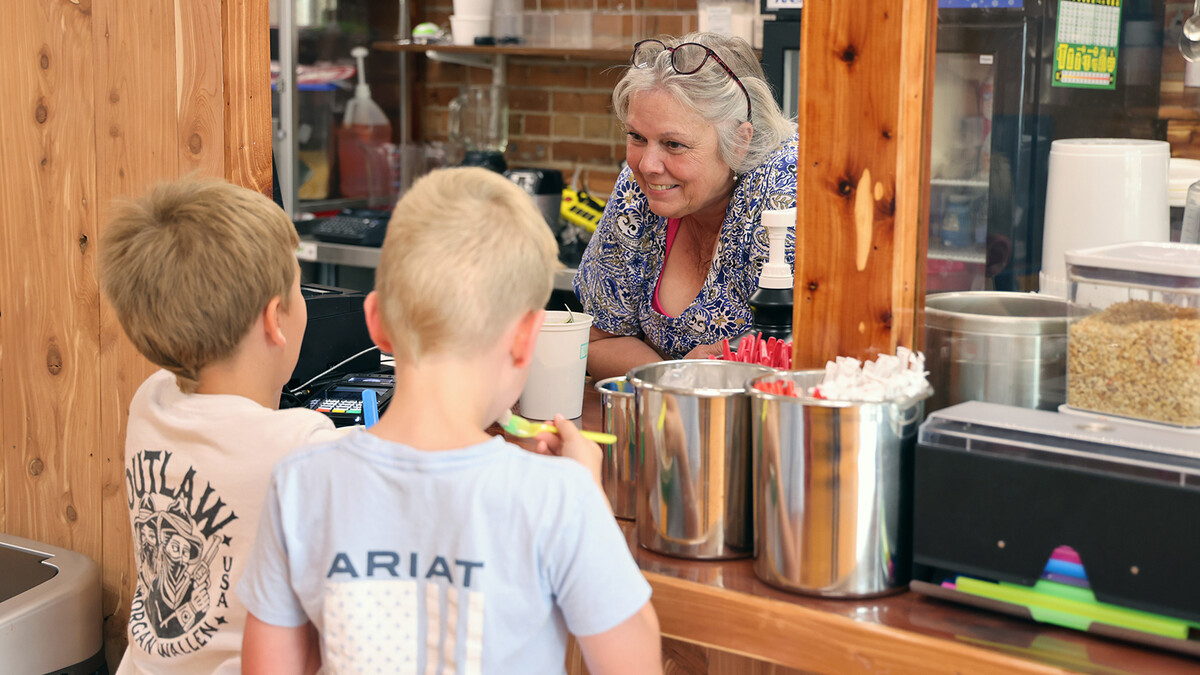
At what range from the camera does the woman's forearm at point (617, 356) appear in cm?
221

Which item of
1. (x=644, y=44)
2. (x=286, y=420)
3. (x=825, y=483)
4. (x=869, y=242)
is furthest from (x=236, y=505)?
(x=644, y=44)

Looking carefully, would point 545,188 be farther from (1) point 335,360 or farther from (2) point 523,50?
(1) point 335,360

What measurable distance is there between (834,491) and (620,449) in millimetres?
271

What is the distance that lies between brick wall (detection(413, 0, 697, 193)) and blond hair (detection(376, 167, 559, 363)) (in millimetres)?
2927

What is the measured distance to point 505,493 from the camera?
3.12 ft

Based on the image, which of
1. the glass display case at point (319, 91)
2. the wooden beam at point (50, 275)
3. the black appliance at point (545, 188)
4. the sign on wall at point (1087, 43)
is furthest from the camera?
the glass display case at point (319, 91)

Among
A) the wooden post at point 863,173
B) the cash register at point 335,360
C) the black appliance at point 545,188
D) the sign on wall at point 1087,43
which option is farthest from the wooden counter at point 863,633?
the black appliance at point 545,188

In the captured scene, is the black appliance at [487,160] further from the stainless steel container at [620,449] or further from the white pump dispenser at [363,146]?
the stainless steel container at [620,449]

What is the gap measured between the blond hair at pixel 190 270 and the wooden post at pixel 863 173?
61 cm

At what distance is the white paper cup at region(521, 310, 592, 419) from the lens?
5.13 feet

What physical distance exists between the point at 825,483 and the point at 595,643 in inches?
10.3

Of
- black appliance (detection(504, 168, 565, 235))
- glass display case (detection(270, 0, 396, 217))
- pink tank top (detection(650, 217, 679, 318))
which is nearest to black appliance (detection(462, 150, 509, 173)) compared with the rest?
black appliance (detection(504, 168, 565, 235))

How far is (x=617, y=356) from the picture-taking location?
2.24 metres

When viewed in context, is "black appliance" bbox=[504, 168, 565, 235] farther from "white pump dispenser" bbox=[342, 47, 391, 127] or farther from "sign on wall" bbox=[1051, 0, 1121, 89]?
"sign on wall" bbox=[1051, 0, 1121, 89]
